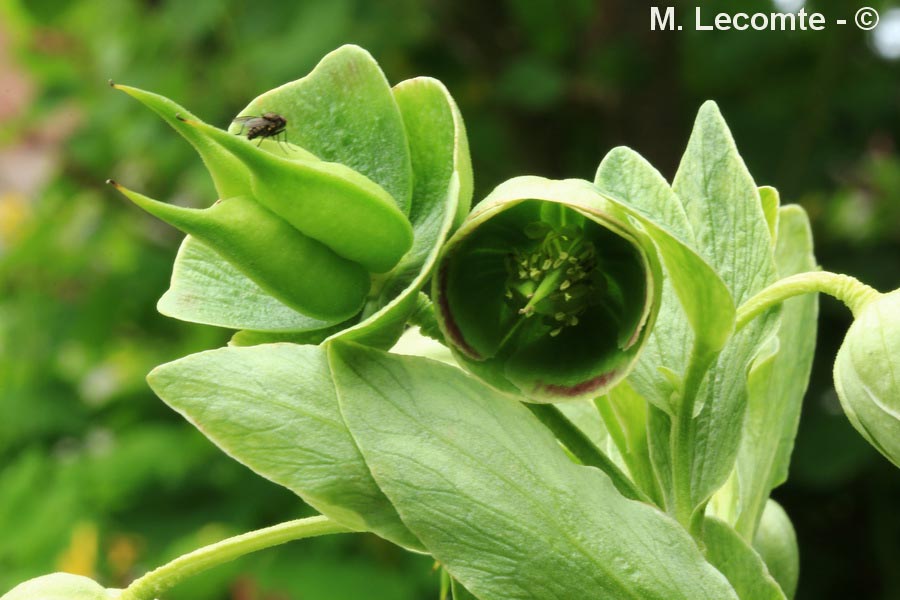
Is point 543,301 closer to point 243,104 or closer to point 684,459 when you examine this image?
point 684,459


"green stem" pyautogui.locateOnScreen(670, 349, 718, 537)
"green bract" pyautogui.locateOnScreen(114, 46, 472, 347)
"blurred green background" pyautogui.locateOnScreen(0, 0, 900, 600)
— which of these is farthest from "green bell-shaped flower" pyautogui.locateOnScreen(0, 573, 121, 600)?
"blurred green background" pyautogui.locateOnScreen(0, 0, 900, 600)

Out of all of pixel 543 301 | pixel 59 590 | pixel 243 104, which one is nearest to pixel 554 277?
pixel 543 301

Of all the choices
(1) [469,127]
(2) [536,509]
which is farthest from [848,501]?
(2) [536,509]

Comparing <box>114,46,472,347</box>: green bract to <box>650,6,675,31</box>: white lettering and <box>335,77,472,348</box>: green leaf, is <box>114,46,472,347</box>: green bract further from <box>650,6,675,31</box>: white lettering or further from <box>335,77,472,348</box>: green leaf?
<box>650,6,675,31</box>: white lettering

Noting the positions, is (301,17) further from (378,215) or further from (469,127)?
(378,215)

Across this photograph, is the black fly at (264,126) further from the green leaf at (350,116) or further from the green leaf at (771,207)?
the green leaf at (771,207)

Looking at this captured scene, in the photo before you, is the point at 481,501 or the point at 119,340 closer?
the point at 481,501
